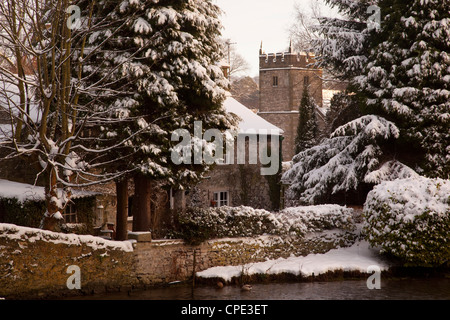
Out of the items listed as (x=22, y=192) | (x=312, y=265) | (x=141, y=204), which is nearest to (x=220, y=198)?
(x=312, y=265)

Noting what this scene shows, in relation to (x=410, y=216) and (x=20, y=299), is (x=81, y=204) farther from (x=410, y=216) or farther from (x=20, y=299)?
(x=410, y=216)

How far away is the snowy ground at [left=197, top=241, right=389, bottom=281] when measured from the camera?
55.5ft

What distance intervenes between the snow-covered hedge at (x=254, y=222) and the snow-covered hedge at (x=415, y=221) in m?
2.41

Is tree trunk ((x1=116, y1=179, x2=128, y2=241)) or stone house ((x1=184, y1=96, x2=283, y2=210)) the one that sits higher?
stone house ((x1=184, y1=96, x2=283, y2=210))

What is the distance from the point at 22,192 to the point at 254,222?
27.1ft

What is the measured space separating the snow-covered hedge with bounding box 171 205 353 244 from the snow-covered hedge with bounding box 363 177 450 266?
7.90 ft

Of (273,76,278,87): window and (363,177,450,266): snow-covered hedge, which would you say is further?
(273,76,278,87): window

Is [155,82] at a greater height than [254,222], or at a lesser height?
greater

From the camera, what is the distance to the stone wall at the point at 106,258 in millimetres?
13422

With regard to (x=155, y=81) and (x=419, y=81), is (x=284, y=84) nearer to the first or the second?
(x=419, y=81)

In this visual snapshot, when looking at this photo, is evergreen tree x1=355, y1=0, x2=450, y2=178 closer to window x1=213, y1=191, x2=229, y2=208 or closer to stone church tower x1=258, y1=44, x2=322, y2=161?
window x1=213, y1=191, x2=229, y2=208

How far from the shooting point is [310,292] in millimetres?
15695
